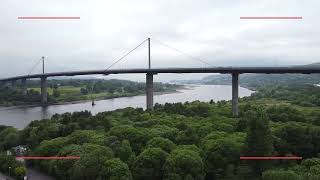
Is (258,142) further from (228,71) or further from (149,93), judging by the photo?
(149,93)

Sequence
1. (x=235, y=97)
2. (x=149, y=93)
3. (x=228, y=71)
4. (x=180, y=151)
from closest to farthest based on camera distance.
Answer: (x=180, y=151) → (x=235, y=97) → (x=228, y=71) → (x=149, y=93)

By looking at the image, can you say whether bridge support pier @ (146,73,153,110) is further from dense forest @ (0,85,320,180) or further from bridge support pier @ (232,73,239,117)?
dense forest @ (0,85,320,180)

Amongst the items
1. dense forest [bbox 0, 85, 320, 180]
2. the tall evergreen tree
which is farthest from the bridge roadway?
the tall evergreen tree

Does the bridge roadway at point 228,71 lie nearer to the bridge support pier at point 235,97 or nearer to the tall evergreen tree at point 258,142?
the bridge support pier at point 235,97

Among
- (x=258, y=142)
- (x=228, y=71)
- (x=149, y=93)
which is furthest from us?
(x=149, y=93)

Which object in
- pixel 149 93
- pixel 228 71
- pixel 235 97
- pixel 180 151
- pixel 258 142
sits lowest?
pixel 180 151

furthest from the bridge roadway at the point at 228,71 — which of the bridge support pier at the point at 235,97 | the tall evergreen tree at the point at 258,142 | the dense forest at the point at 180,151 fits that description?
the tall evergreen tree at the point at 258,142

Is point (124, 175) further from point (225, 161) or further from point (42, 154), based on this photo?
point (42, 154)

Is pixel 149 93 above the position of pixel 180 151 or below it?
above

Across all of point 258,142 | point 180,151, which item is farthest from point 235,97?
point 180,151

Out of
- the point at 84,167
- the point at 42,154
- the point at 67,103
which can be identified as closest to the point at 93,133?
the point at 42,154

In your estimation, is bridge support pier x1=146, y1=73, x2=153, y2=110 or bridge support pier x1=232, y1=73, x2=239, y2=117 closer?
bridge support pier x1=232, y1=73, x2=239, y2=117
